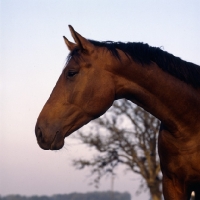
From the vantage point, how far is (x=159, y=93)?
18.0ft

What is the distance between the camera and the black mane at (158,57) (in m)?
5.53

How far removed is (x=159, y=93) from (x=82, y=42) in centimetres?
108

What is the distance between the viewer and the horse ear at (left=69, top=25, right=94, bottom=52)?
532cm

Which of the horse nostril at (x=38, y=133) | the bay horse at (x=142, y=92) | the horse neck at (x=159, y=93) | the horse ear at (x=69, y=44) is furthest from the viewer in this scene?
the horse ear at (x=69, y=44)

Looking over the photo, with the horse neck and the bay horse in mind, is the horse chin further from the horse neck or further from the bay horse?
the horse neck

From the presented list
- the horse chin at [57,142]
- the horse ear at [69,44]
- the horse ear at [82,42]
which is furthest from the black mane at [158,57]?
the horse chin at [57,142]

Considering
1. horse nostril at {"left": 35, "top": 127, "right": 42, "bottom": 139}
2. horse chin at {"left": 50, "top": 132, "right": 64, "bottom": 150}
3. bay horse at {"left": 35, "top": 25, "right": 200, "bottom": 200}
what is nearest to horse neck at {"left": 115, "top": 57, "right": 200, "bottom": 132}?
bay horse at {"left": 35, "top": 25, "right": 200, "bottom": 200}

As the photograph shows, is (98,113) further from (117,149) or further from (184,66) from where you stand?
(117,149)

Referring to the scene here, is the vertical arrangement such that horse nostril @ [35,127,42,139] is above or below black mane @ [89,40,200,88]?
below

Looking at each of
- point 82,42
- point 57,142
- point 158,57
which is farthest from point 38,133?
point 158,57

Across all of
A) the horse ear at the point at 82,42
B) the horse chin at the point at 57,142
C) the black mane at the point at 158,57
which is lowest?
the horse chin at the point at 57,142

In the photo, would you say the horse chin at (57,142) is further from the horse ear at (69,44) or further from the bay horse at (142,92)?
the horse ear at (69,44)

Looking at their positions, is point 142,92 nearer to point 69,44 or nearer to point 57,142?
point 69,44

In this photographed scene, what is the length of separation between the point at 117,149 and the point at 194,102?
2383 cm
